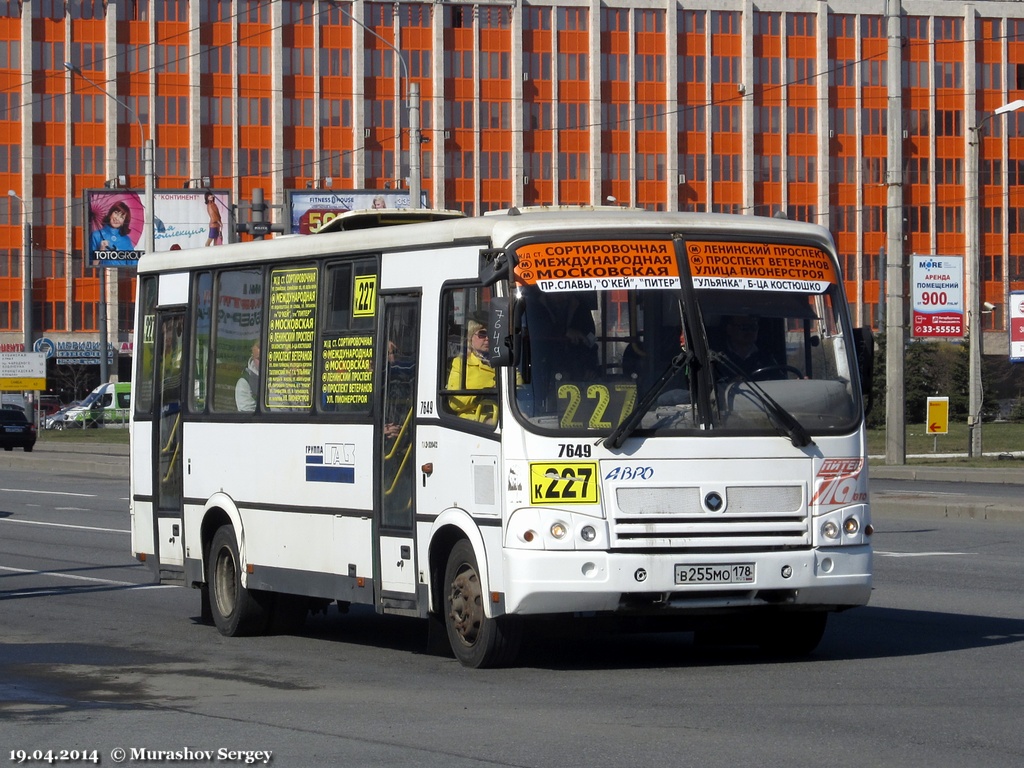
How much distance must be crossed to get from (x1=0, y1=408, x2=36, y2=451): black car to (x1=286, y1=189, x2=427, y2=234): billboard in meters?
14.7

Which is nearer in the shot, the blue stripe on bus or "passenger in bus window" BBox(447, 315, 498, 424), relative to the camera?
"passenger in bus window" BBox(447, 315, 498, 424)

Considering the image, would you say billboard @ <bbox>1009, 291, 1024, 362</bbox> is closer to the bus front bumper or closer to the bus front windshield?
the bus front windshield

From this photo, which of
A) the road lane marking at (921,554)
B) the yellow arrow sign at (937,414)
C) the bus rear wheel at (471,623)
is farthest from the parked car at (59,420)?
the bus rear wheel at (471,623)

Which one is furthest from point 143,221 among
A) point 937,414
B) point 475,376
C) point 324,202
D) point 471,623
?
point 471,623

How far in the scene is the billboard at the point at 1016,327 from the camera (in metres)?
40.3

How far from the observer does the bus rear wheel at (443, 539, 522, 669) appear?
1011cm

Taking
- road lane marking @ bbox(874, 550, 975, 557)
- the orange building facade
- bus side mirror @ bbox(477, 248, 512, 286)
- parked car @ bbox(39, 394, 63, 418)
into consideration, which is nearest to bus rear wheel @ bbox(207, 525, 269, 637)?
bus side mirror @ bbox(477, 248, 512, 286)

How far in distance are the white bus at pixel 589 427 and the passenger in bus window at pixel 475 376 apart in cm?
2

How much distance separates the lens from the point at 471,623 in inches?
406

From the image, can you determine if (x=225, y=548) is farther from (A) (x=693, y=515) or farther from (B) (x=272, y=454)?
(A) (x=693, y=515)

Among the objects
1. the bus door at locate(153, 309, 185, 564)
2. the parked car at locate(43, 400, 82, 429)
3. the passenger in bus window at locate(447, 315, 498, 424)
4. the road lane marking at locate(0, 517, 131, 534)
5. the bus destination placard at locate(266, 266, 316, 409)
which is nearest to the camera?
the passenger in bus window at locate(447, 315, 498, 424)

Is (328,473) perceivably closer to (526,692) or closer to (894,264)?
(526,692)

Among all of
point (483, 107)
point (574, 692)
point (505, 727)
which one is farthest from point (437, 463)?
point (483, 107)

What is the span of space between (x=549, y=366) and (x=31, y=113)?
90043 mm
